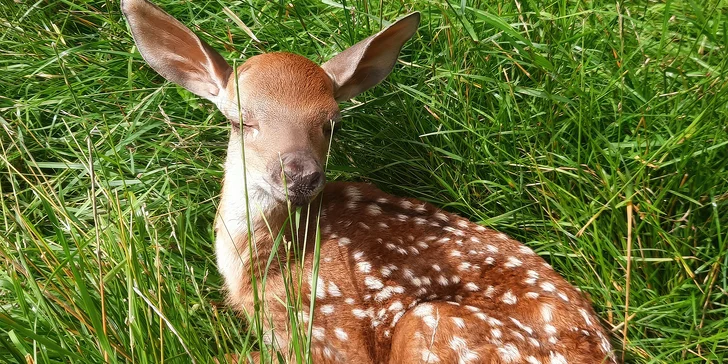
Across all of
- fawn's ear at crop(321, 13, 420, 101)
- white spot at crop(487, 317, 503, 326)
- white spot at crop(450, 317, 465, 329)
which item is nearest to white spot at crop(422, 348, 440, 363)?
white spot at crop(450, 317, 465, 329)

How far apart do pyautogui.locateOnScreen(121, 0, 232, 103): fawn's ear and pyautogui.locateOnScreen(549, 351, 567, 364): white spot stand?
→ 164cm

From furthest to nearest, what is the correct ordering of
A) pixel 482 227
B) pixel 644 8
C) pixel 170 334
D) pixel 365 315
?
pixel 644 8, pixel 482 227, pixel 365 315, pixel 170 334

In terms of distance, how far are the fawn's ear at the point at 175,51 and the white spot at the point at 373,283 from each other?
0.95 m

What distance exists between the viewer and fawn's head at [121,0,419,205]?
3.46 metres

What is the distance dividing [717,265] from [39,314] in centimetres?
257

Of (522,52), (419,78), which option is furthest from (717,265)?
(419,78)

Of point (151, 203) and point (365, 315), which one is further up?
point (151, 203)

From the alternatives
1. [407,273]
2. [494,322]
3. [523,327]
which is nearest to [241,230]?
[407,273]

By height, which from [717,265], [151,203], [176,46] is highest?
[176,46]

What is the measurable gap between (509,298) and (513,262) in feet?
0.57

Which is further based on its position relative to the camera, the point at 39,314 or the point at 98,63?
the point at 98,63

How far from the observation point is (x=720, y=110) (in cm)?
386

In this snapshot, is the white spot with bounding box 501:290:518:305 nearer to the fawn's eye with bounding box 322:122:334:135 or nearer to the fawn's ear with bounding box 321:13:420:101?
the fawn's eye with bounding box 322:122:334:135

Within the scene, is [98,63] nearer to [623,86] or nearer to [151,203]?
[151,203]
